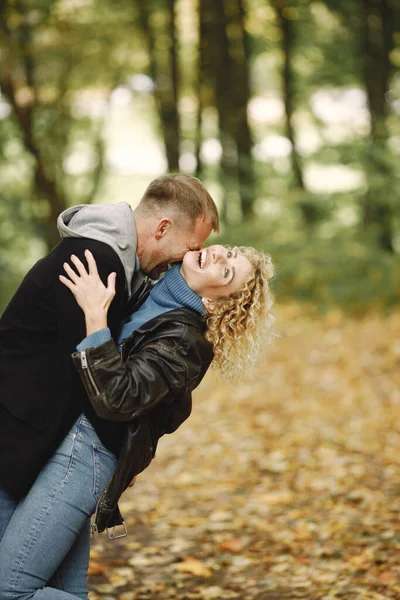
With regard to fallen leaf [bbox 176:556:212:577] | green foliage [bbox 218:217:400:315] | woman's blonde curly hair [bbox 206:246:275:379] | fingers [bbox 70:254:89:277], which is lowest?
fallen leaf [bbox 176:556:212:577]

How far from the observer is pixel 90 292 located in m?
2.52

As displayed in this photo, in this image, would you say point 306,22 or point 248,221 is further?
point 306,22

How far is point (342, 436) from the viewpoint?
759 cm

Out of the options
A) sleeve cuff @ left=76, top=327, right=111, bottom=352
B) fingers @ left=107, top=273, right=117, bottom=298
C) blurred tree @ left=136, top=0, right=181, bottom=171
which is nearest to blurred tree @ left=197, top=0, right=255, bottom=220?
blurred tree @ left=136, top=0, right=181, bottom=171

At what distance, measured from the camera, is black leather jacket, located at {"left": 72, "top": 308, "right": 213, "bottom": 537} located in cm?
248

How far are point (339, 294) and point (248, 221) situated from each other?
2.26 m

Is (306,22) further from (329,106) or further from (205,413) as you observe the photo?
(205,413)

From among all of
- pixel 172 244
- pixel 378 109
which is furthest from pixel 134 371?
pixel 378 109

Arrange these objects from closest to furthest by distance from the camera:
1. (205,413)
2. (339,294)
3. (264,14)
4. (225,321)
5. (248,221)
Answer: (225,321)
(205,413)
(339,294)
(248,221)
(264,14)

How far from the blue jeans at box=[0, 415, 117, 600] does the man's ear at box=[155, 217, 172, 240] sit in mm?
732

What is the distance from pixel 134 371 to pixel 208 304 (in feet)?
1.48

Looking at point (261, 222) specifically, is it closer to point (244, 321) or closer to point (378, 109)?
point (378, 109)

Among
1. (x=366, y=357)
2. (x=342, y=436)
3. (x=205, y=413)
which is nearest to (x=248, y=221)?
(x=366, y=357)

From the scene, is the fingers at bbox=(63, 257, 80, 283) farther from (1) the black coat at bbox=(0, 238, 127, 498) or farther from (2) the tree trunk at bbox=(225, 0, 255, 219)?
(2) the tree trunk at bbox=(225, 0, 255, 219)
